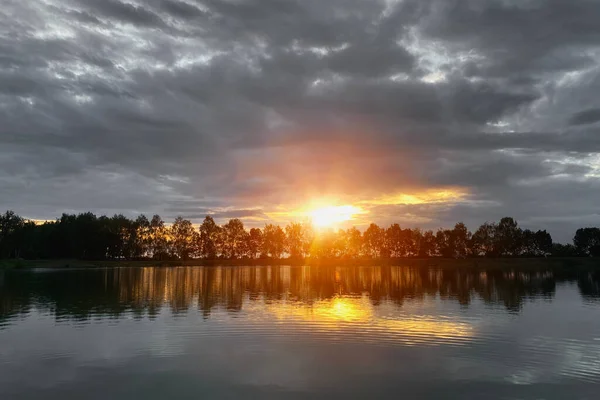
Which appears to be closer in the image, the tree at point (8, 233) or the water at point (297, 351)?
the water at point (297, 351)

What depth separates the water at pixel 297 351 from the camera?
58.5 ft

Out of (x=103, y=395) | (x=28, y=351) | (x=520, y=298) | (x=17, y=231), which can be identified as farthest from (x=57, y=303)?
(x=17, y=231)

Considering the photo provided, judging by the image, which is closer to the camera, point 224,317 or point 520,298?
point 224,317

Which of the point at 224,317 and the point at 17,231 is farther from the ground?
the point at 17,231

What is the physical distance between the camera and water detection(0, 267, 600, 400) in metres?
17.8

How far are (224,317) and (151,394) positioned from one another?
18856 mm

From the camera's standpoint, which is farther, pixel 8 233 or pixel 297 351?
pixel 8 233

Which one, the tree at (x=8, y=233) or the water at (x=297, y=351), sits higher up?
the tree at (x=8, y=233)

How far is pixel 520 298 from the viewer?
2068 inches

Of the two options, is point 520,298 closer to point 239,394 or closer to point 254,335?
point 254,335

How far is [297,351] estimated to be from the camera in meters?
24.4

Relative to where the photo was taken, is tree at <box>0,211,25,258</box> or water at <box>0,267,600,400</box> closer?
water at <box>0,267,600,400</box>

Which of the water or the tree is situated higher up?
the tree

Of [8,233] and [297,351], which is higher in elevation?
[8,233]
